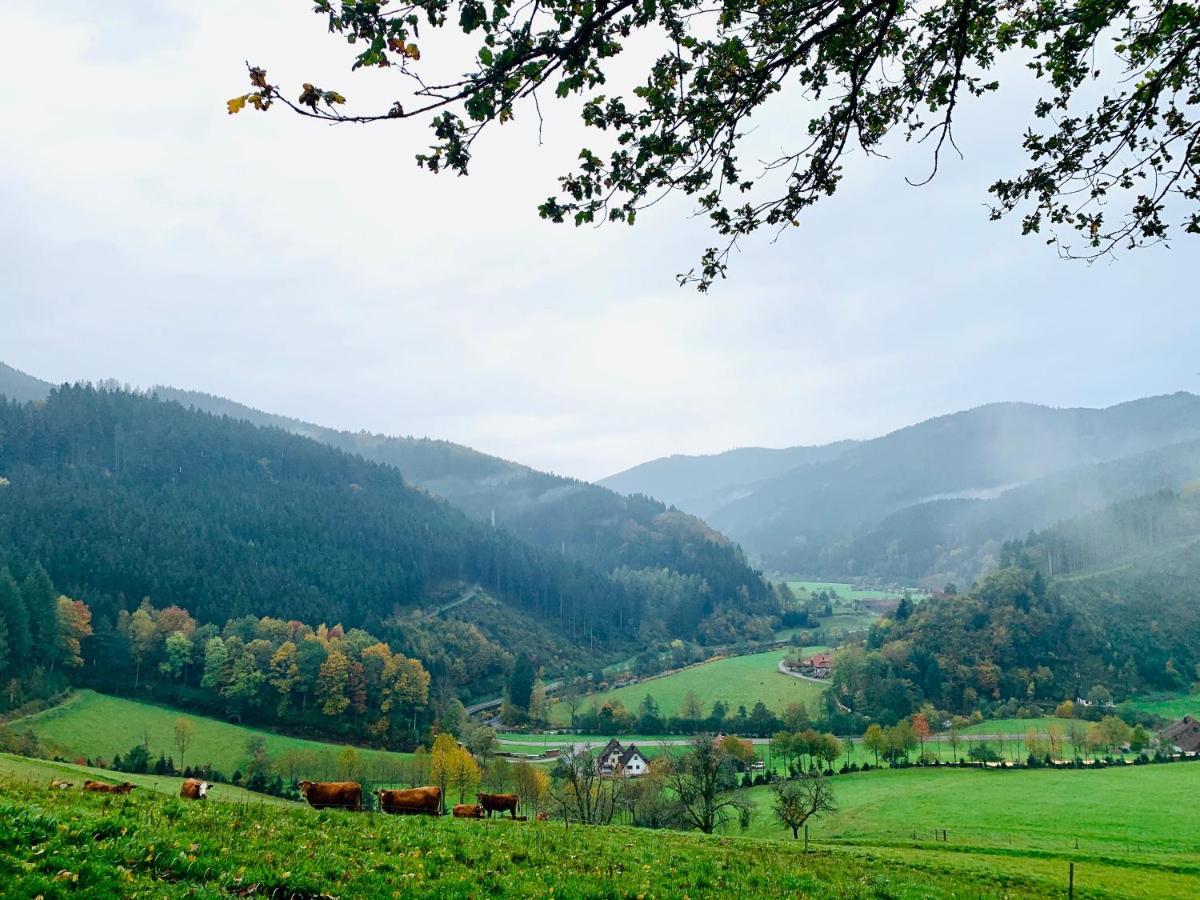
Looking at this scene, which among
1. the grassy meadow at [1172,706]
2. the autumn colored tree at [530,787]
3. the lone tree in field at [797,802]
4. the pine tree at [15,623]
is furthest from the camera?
the grassy meadow at [1172,706]

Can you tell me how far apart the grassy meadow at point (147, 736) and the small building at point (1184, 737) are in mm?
90363

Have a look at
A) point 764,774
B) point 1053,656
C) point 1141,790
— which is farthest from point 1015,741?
point 1053,656

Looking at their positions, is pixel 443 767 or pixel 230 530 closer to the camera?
pixel 443 767

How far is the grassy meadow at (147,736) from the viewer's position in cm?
6219

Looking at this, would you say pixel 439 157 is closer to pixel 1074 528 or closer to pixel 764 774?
pixel 764 774

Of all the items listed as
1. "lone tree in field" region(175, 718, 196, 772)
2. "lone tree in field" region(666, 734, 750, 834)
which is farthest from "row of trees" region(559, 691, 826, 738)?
"lone tree in field" region(175, 718, 196, 772)

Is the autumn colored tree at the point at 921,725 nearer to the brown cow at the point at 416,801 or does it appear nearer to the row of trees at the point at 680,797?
the row of trees at the point at 680,797

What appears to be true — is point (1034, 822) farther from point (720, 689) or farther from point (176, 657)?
point (176, 657)

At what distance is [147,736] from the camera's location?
2606 inches

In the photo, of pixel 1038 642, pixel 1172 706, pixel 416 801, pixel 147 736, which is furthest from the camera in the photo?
pixel 1038 642

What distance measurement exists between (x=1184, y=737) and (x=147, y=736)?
118 meters

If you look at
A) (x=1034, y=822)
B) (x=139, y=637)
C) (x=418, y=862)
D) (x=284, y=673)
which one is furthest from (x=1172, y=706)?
(x=139, y=637)

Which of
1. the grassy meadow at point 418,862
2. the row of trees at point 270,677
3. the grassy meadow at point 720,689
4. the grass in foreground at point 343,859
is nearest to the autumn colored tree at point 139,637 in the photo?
the row of trees at point 270,677

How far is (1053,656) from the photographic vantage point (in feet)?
398
